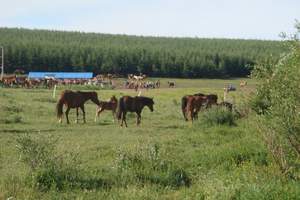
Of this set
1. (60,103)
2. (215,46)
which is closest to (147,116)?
(60,103)

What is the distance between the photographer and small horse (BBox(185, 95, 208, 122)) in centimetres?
2794

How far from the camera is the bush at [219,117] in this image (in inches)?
888

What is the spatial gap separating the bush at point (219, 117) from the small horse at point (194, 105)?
464 centimetres

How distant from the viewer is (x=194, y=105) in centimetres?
2823

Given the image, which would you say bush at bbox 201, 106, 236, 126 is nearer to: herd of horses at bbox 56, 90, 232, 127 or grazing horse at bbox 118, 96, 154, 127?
herd of horses at bbox 56, 90, 232, 127

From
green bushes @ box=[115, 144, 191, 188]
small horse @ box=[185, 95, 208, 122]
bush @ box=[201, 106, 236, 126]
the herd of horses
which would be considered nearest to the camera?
green bushes @ box=[115, 144, 191, 188]

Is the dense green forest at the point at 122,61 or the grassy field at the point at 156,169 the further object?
the dense green forest at the point at 122,61

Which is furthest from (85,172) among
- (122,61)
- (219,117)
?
(122,61)

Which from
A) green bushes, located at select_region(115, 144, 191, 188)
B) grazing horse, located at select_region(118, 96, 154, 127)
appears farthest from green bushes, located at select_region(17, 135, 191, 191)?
grazing horse, located at select_region(118, 96, 154, 127)

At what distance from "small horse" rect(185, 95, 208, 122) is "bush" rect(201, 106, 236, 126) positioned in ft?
15.2

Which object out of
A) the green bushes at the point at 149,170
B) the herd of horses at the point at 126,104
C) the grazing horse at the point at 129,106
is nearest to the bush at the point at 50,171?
the green bushes at the point at 149,170

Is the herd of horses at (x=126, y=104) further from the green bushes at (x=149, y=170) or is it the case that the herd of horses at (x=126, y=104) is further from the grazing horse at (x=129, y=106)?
the green bushes at (x=149, y=170)

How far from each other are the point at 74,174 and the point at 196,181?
90.2 inches

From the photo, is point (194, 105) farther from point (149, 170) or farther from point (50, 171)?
point (50, 171)
